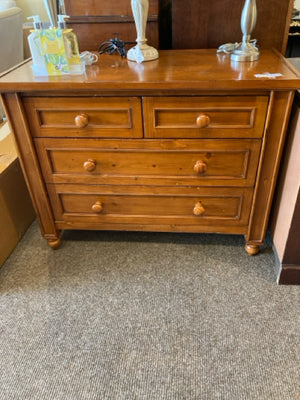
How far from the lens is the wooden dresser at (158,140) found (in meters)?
1.11

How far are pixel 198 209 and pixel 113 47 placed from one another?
781mm

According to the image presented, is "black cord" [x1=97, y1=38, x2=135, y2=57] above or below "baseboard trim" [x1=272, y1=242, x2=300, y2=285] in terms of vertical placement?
above

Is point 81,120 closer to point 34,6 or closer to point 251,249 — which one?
point 251,249

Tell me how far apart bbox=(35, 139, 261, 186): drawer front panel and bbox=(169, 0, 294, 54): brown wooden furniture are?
568mm

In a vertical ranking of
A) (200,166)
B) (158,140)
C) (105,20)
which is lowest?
(200,166)

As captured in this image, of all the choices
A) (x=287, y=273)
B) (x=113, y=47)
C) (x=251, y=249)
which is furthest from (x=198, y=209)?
(x=113, y=47)

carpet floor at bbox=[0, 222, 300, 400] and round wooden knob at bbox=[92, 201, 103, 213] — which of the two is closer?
carpet floor at bbox=[0, 222, 300, 400]

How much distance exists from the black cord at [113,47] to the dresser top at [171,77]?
2.9 inches

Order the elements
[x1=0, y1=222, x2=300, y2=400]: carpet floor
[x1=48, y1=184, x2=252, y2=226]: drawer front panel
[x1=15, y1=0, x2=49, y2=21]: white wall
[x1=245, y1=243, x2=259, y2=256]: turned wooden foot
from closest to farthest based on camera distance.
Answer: [x1=0, y1=222, x2=300, y2=400]: carpet floor, [x1=48, y1=184, x2=252, y2=226]: drawer front panel, [x1=245, y1=243, x2=259, y2=256]: turned wooden foot, [x1=15, y1=0, x2=49, y2=21]: white wall

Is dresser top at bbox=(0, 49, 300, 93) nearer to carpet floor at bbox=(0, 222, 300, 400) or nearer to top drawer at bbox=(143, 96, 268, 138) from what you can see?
top drawer at bbox=(143, 96, 268, 138)

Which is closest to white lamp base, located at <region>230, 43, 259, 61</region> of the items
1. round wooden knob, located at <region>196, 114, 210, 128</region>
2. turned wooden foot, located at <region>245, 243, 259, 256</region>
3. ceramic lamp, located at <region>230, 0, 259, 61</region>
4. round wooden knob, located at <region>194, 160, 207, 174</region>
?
ceramic lamp, located at <region>230, 0, 259, 61</region>

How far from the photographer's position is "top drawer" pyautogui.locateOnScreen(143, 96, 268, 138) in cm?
112

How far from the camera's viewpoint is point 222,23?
4.60ft

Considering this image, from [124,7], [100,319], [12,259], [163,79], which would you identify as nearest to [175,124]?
[163,79]
